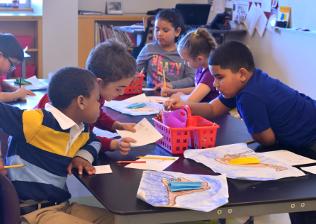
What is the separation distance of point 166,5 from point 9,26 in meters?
1.79

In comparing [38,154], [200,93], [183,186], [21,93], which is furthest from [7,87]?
[183,186]

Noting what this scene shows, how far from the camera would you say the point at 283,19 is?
4.60 m

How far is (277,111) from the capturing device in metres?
2.13

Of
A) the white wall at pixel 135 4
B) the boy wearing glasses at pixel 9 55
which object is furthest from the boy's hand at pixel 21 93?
the white wall at pixel 135 4

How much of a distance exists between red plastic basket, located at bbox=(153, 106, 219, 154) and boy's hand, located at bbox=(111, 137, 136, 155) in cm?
14

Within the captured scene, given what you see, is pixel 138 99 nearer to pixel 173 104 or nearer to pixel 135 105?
pixel 135 105

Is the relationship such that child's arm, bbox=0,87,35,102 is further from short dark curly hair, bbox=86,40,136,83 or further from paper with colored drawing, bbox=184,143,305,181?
paper with colored drawing, bbox=184,143,305,181

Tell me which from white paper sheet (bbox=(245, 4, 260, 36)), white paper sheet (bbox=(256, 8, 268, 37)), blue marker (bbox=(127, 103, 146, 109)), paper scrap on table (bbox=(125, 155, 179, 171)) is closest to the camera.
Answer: paper scrap on table (bbox=(125, 155, 179, 171))

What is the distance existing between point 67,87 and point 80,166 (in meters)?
0.28

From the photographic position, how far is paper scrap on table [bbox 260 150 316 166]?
1.91 meters

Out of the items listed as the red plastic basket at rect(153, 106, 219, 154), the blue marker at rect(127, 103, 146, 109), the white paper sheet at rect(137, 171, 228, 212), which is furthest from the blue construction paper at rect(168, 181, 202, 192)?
the blue marker at rect(127, 103, 146, 109)

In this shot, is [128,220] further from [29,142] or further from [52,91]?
[52,91]

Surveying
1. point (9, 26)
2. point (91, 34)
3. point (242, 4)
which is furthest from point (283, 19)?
point (9, 26)

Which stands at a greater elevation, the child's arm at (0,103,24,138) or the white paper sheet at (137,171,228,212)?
the child's arm at (0,103,24,138)
